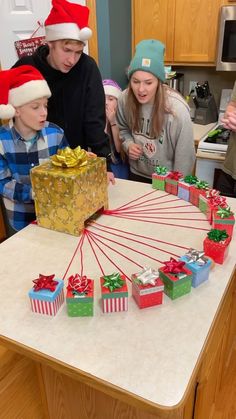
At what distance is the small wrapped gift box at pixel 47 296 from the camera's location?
941 mm

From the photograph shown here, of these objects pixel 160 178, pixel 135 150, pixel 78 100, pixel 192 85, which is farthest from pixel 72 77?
pixel 192 85

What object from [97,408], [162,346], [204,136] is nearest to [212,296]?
[162,346]

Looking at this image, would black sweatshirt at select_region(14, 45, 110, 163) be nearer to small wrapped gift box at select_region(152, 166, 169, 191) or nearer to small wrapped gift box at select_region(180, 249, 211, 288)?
small wrapped gift box at select_region(152, 166, 169, 191)

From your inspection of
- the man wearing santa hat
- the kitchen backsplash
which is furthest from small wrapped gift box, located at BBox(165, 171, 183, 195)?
the kitchen backsplash

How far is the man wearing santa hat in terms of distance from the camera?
1.58 meters

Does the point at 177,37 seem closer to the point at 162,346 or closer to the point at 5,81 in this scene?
the point at 5,81

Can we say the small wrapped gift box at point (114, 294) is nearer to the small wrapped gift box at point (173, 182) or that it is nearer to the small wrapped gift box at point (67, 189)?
the small wrapped gift box at point (67, 189)

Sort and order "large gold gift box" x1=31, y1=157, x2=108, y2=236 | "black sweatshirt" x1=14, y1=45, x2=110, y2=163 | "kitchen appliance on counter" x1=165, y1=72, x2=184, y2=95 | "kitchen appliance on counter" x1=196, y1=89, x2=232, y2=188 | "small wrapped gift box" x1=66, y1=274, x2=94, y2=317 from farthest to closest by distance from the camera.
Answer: "kitchen appliance on counter" x1=165, y1=72, x2=184, y2=95 < "kitchen appliance on counter" x1=196, y1=89, x2=232, y2=188 < "black sweatshirt" x1=14, y1=45, x2=110, y2=163 < "large gold gift box" x1=31, y1=157, x2=108, y2=236 < "small wrapped gift box" x1=66, y1=274, x2=94, y2=317

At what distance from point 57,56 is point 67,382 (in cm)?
129

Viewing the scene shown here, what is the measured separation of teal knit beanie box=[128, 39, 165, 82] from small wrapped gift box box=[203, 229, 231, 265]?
3.17 ft

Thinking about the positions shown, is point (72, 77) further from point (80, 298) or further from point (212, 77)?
point (212, 77)

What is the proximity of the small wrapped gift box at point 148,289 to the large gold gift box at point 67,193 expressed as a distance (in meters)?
0.39

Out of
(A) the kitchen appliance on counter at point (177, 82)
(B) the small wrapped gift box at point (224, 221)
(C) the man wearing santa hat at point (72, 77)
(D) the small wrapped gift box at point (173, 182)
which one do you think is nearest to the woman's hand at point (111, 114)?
(C) the man wearing santa hat at point (72, 77)

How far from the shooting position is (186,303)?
0.99 m
